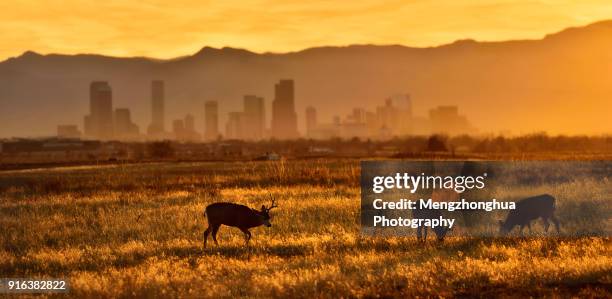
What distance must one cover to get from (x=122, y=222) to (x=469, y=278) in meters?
15.6

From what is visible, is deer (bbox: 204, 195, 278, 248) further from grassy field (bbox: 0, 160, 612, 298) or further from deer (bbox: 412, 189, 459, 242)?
deer (bbox: 412, 189, 459, 242)

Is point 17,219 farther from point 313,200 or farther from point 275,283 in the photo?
point 275,283

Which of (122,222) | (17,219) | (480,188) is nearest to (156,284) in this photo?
(122,222)

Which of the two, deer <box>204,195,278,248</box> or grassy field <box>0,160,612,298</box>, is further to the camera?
deer <box>204,195,278,248</box>

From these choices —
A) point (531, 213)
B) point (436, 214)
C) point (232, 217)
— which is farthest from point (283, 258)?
point (531, 213)

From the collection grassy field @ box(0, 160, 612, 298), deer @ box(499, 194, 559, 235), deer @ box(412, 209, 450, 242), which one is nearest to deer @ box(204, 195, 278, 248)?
grassy field @ box(0, 160, 612, 298)

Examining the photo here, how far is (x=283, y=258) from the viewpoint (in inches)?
765

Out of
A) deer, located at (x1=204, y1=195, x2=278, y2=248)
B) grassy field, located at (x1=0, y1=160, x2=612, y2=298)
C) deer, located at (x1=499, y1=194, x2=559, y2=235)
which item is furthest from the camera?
deer, located at (x1=499, y1=194, x2=559, y2=235)

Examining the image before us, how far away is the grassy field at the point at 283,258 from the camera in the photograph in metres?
15.5

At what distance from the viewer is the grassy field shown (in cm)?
1546

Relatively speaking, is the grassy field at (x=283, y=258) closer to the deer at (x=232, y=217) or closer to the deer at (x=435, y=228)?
the deer at (x=435, y=228)

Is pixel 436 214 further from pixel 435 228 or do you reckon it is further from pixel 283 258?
pixel 283 258

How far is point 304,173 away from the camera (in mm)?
54188

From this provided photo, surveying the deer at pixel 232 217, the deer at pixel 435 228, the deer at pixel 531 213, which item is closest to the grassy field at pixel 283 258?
the deer at pixel 435 228
